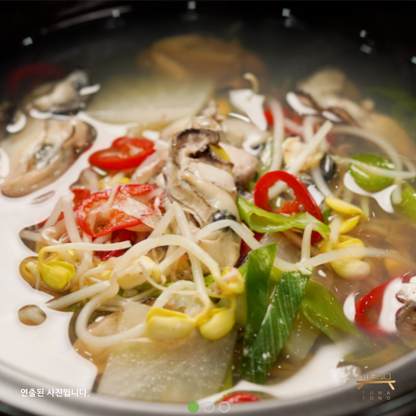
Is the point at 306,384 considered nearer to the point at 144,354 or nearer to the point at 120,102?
the point at 144,354

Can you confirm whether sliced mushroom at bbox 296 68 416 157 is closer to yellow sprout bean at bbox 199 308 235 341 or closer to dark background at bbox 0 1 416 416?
dark background at bbox 0 1 416 416

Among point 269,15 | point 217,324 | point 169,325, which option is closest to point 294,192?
point 217,324

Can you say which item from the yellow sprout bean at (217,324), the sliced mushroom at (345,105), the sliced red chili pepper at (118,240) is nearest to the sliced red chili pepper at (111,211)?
the sliced red chili pepper at (118,240)

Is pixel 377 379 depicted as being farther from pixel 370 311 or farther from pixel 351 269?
pixel 351 269

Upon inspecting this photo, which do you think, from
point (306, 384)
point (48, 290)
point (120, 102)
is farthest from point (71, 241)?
point (120, 102)

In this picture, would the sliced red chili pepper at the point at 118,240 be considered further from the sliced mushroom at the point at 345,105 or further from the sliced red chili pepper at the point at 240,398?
the sliced mushroom at the point at 345,105

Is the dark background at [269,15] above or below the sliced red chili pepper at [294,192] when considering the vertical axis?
above
